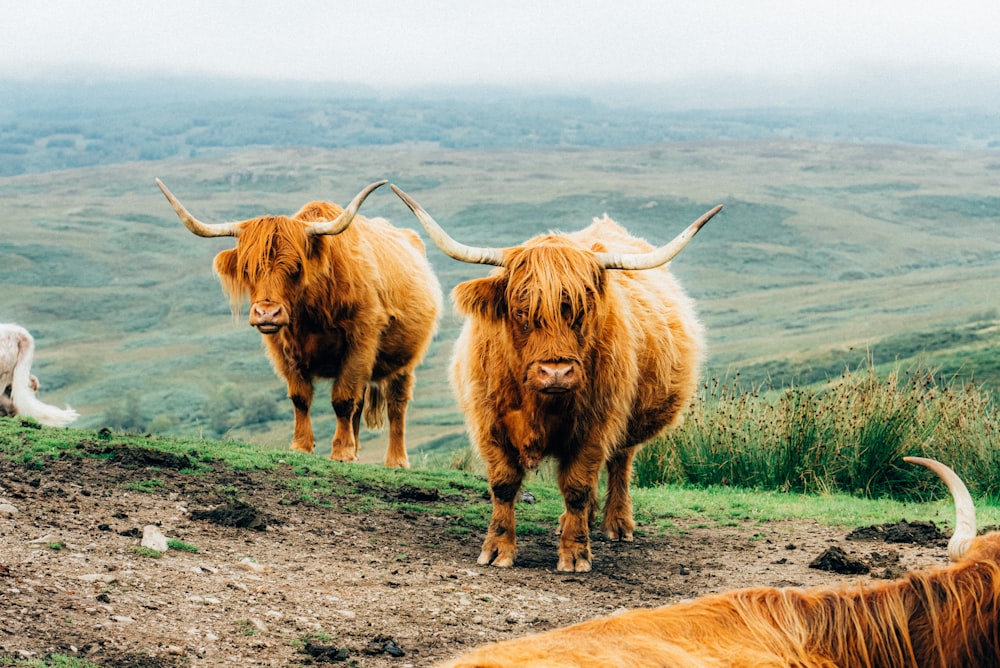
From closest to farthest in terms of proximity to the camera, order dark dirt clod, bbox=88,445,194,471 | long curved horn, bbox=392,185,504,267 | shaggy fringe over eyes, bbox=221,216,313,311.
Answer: long curved horn, bbox=392,185,504,267 → dark dirt clod, bbox=88,445,194,471 → shaggy fringe over eyes, bbox=221,216,313,311

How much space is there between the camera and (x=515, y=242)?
63875mm

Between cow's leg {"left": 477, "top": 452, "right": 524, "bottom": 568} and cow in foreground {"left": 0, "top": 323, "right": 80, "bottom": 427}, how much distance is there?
450 cm

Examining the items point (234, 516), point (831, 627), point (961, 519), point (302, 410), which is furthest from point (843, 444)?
point (831, 627)

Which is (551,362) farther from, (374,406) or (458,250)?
(374,406)

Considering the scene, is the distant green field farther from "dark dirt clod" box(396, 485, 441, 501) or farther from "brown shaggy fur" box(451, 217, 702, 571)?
"brown shaggy fur" box(451, 217, 702, 571)

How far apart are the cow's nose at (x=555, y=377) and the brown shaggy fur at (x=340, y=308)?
10.1 ft

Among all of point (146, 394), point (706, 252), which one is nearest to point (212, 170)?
point (706, 252)

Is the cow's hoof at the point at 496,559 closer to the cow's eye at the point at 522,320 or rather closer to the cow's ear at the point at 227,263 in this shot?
the cow's eye at the point at 522,320

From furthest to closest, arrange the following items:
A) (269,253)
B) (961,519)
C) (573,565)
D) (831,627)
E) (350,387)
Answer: (350,387), (269,253), (573,565), (961,519), (831,627)

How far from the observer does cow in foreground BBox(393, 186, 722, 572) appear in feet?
19.5

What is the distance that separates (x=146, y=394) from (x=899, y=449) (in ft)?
123

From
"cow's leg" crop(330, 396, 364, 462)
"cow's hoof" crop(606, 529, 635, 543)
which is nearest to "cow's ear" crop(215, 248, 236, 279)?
"cow's leg" crop(330, 396, 364, 462)

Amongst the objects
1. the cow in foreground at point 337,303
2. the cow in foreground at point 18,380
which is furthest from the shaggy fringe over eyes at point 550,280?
the cow in foreground at point 18,380

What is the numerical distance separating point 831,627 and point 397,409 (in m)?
8.11
